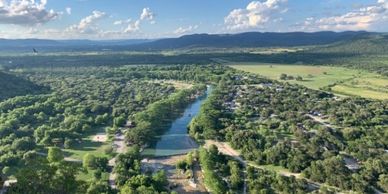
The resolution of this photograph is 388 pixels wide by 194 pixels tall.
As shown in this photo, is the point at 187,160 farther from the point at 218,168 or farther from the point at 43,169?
the point at 43,169

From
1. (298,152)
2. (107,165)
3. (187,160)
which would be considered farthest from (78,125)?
(298,152)

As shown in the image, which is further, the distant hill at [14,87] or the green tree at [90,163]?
the distant hill at [14,87]

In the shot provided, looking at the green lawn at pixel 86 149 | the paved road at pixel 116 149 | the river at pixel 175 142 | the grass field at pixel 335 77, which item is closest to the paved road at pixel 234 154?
the river at pixel 175 142

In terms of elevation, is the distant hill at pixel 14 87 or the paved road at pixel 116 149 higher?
the distant hill at pixel 14 87

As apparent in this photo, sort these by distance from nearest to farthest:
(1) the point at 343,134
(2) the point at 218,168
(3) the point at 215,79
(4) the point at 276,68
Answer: (2) the point at 218,168, (1) the point at 343,134, (3) the point at 215,79, (4) the point at 276,68

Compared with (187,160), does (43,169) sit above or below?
above

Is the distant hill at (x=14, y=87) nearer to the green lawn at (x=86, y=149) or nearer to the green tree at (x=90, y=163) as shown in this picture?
the green lawn at (x=86, y=149)
